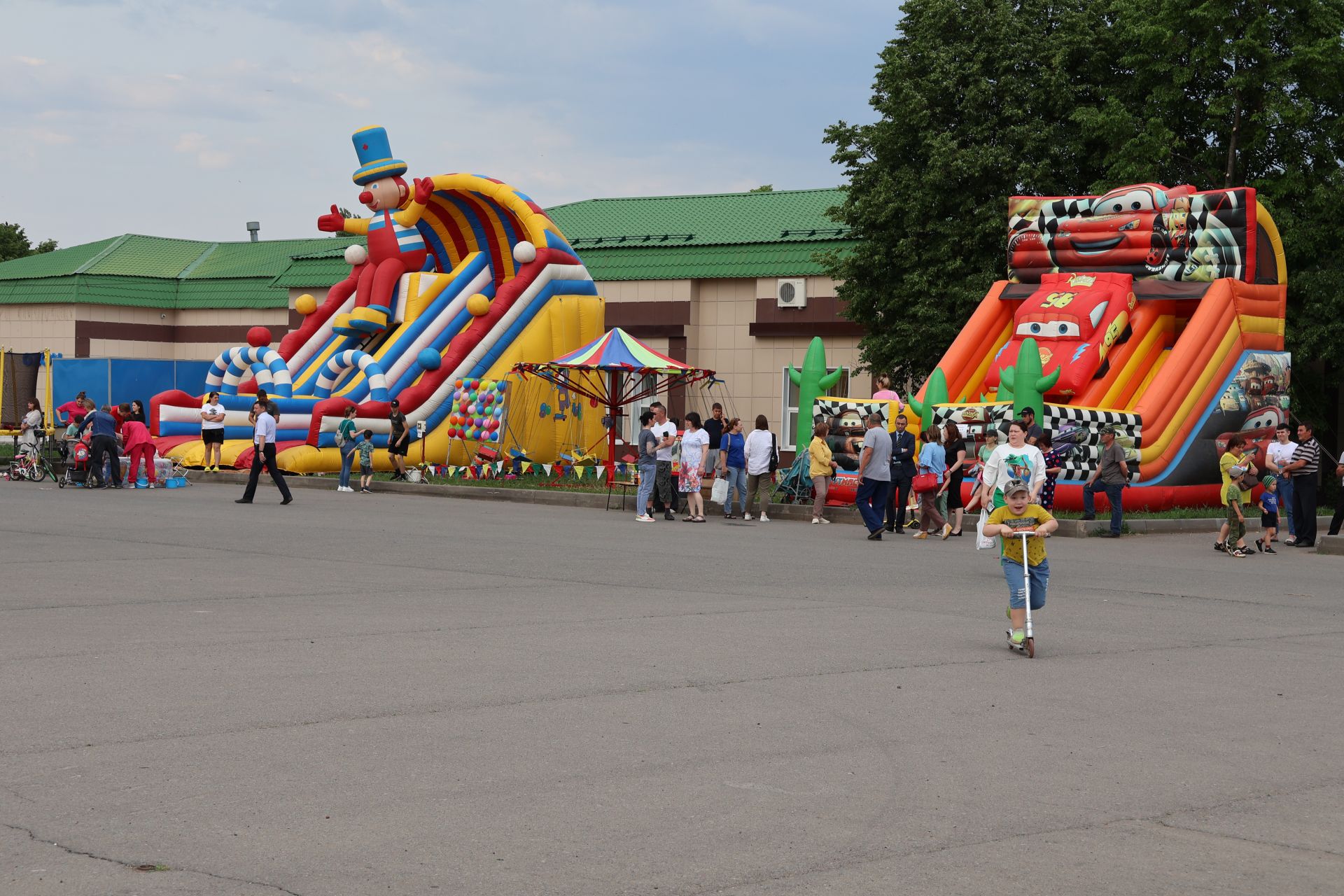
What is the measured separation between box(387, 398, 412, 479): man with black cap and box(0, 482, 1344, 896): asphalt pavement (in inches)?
622

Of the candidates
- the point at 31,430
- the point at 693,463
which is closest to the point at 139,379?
the point at 31,430

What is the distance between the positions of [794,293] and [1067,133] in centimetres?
777

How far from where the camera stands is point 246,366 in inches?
1321

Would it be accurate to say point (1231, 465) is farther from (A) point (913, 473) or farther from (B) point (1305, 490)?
(A) point (913, 473)

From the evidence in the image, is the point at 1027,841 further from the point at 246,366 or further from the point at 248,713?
the point at 246,366

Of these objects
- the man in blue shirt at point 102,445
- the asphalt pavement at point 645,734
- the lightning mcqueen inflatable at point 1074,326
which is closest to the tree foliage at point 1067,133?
the lightning mcqueen inflatable at point 1074,326

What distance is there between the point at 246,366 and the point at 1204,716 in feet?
93.0

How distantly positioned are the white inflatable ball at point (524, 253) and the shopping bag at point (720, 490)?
10.3 metres

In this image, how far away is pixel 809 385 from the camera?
25.7 m

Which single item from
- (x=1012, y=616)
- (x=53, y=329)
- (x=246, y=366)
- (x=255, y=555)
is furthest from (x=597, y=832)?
(x=53, y=329)

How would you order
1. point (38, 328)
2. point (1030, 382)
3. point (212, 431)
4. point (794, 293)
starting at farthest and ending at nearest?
1. point (38, 328)
2. point (794, 293)
3. point (212, 431)
4. point (1030, 382)

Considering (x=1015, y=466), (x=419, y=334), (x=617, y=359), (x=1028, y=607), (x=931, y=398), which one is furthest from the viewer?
Answer: (x=419, y=334)

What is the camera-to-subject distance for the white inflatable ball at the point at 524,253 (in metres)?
33.0

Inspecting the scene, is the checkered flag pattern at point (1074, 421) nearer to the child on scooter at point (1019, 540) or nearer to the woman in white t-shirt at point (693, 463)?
the woman in white t-shirt at point (693, 463)
